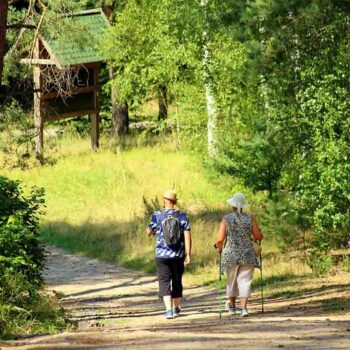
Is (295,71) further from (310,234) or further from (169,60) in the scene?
(169,60)

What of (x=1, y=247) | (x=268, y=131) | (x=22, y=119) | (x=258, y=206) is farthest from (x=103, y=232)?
(x=1, y=247)

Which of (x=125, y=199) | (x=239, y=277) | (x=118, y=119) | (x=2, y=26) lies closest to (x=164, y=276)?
(x=239, y=277)

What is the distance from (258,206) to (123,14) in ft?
42.1

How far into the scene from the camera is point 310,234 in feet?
77.5

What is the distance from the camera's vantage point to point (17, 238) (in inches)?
592

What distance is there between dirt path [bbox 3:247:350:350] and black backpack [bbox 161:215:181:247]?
3.28ft

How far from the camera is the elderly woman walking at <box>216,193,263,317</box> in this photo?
1466 cm

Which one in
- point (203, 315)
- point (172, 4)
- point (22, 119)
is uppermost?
point (172, 4)

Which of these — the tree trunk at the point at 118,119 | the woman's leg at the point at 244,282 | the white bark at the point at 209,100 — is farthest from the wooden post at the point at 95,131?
the woman's leg at the point at 244,282

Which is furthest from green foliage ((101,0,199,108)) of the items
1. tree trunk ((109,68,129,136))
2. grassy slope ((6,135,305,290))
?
tree trunk ((109,68,129,136))

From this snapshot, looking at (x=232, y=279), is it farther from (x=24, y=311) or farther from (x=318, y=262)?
(x=318, y=262)

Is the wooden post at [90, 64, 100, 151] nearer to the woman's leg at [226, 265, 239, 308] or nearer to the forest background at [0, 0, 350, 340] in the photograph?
the forest background at [0, 0, 350, 340]

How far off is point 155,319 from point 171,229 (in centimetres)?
144

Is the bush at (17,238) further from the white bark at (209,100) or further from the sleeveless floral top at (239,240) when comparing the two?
the white bark at (209,100)
